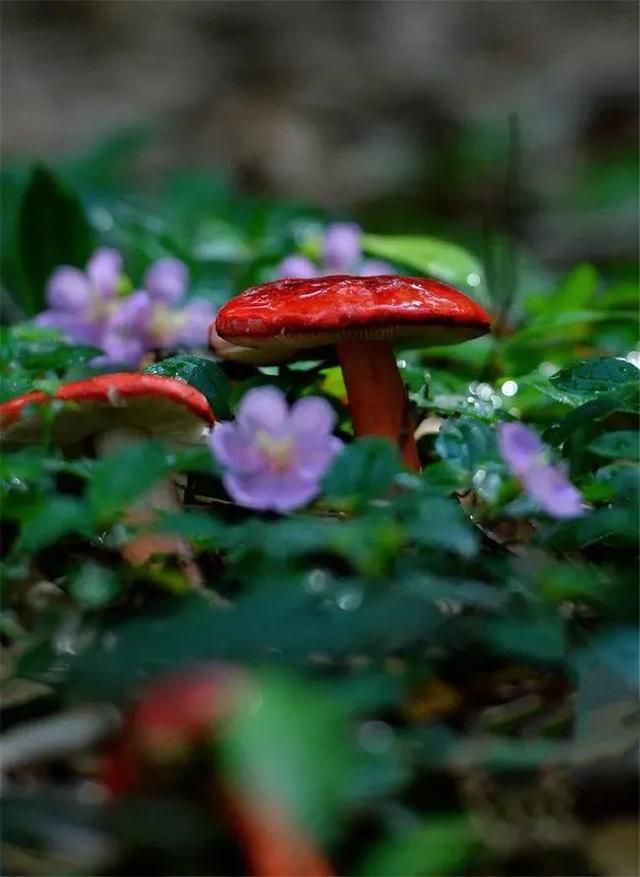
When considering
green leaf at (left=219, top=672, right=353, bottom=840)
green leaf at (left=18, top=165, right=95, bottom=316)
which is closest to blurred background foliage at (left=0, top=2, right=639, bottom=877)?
green leaf at (left=219, top=672, right=353, bottom=840)

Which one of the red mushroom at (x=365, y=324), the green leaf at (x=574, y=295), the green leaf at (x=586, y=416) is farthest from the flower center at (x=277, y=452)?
the green leaf at (x=574, y=295)

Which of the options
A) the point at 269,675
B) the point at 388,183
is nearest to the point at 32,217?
the point at 269,675

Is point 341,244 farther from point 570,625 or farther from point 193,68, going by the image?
point 193,68

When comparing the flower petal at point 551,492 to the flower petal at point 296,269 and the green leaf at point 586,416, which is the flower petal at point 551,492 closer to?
the green leaf at point 586,416

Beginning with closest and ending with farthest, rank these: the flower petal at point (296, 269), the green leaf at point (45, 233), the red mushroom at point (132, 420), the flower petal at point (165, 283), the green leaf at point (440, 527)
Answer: the green leaf at point (440, 527) < the red mushroom at point (132, 420) < the flower petal at point (165, 283) < the flower petal at point (296, 269) < the green leaf at point (45, 233)

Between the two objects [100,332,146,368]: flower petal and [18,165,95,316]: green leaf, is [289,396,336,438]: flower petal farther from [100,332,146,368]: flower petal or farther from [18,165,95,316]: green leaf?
[18,165,95,316]: green leaf

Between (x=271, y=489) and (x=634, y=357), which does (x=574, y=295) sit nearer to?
(x=634, y=357)

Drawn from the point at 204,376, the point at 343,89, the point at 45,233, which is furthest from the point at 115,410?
the point at 343,89
